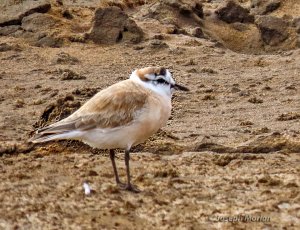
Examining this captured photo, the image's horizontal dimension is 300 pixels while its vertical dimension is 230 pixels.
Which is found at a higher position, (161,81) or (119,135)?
(161,81)

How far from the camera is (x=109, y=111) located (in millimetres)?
5992

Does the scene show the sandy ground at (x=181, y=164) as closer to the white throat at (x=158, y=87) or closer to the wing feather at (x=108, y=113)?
the wing feather at (x=108, y=113)

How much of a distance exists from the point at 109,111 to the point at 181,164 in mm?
1187

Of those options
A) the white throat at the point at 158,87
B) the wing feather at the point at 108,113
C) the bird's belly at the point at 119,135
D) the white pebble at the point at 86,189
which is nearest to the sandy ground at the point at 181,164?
the white pebble at the point at 86,189

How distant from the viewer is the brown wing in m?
5.90

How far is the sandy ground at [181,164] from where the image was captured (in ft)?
17.9

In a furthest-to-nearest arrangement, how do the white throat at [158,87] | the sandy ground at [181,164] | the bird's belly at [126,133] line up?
the white throat at [158,87], the bird's belly at [126,133], the sandy ground at [181,164]

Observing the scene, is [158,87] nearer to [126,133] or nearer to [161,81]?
[161,81]

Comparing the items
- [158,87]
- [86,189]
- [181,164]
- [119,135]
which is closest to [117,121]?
[119,135]

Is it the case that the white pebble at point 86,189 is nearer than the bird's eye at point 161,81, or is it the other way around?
the white pebble at point 86,189

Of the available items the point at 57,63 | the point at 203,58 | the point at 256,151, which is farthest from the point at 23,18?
the point at 256,151

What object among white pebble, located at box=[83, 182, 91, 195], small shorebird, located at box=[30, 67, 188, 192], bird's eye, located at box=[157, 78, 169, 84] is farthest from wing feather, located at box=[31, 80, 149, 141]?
white pebble, located at box=[83, 182, 91, 195]

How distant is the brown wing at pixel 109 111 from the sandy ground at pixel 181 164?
0.50 metres

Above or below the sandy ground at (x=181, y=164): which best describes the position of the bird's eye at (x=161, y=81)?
above
